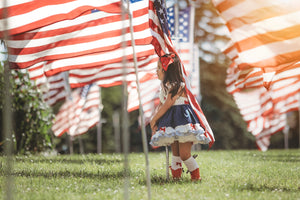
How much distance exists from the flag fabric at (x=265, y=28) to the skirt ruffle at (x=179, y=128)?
974 millimetres

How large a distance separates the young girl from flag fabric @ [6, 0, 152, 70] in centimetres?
150

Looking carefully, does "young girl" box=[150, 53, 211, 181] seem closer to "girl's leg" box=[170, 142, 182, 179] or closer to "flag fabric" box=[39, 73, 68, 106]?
"girl's leg" box=[170, 142, 182, 179]

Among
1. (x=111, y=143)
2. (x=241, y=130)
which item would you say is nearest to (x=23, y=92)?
(x=241, y=130)

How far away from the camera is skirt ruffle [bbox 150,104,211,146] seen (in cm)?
455

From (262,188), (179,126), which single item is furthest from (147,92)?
(262,188)

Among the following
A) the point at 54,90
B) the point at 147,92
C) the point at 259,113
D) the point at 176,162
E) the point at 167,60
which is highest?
the point at 54,90

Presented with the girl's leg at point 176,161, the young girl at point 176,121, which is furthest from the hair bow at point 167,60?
the girl's leg at point 176,161

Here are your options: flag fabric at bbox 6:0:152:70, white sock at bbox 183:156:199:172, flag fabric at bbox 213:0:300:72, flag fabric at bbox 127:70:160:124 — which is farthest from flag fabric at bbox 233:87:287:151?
flag fabric at bbox 213:0:300:72

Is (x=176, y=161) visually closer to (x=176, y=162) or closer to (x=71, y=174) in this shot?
(x=176, y=162)

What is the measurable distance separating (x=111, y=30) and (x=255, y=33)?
9.99 feet

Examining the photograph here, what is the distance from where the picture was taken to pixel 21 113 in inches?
410

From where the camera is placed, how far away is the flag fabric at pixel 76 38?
6299 mm

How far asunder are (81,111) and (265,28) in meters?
11.2

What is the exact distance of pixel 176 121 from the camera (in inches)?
182
